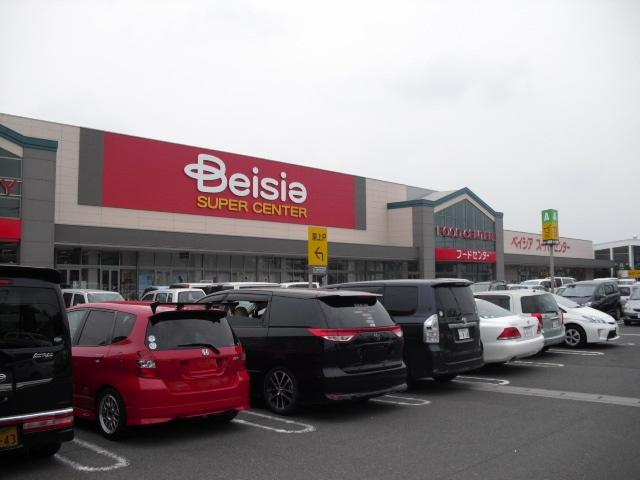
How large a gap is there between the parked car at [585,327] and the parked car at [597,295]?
6.23 meters

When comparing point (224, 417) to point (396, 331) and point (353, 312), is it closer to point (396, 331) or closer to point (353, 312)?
point (353, 312)

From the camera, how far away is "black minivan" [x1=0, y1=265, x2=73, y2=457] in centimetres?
545

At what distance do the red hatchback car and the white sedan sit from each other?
5.82 m

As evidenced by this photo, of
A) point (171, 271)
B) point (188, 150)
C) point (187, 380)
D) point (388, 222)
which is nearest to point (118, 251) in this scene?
point (171, 271)

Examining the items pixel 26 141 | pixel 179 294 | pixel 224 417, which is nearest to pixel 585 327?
pixel 179 294

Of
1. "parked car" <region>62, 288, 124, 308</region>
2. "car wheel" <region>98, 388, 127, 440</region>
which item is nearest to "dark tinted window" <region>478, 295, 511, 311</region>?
"car wheel" <region>98, 388, 127, 440</region>

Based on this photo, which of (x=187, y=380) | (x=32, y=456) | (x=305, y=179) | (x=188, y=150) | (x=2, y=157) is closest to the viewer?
(x=32, y=456)

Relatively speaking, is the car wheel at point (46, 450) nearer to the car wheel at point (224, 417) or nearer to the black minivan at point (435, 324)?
the car wheel at point (224, 417)

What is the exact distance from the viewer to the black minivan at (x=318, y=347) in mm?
7980

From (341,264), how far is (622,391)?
95.4 ft

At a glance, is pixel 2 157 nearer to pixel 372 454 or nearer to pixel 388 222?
pixel 372 454

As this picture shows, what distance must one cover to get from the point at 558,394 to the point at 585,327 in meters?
6.81

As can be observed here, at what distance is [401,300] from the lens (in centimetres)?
1033

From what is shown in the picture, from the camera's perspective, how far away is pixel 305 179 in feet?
123
